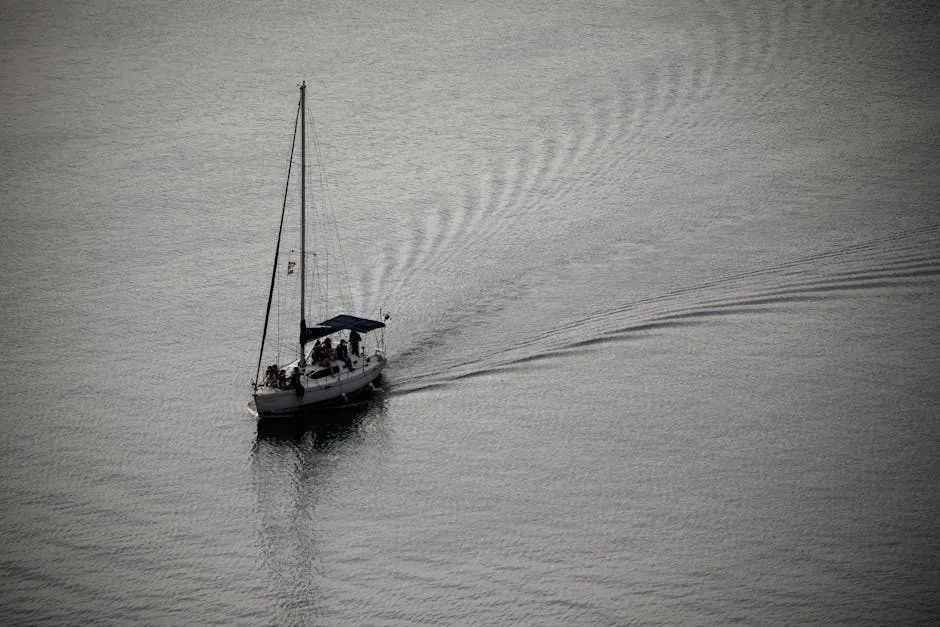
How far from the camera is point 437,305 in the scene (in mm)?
35406

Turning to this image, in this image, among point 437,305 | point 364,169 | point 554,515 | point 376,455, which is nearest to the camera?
point 554,515

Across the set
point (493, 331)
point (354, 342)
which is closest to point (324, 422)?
point (354, 342)

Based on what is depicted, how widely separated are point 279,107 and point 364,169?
8.72 meters

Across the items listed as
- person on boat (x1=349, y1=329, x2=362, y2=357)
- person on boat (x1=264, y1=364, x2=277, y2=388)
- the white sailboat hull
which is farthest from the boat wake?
person on boat (x1=264, y1=364, x2=277, y2=388)

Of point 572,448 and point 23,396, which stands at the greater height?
point 23,396

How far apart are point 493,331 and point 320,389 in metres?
6.46

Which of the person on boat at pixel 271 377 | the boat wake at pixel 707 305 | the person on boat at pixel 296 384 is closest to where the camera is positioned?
the person on boat at pixel 296 384

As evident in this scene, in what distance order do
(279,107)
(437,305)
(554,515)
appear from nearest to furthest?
(554,515), (437,305), (279,107)

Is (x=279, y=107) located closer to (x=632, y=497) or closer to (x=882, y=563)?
(x=632, y=497)

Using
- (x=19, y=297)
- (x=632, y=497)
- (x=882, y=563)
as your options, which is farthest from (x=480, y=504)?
(x=19, y=297)

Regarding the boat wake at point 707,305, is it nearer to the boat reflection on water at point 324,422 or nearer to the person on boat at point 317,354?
the boat reflection on water at point 324,422

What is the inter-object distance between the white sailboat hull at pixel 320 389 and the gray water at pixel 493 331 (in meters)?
0.81

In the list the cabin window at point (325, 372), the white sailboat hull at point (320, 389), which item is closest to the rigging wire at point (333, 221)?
the white sailboat hull at point (320, 389)

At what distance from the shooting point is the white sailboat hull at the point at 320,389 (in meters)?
29.8
